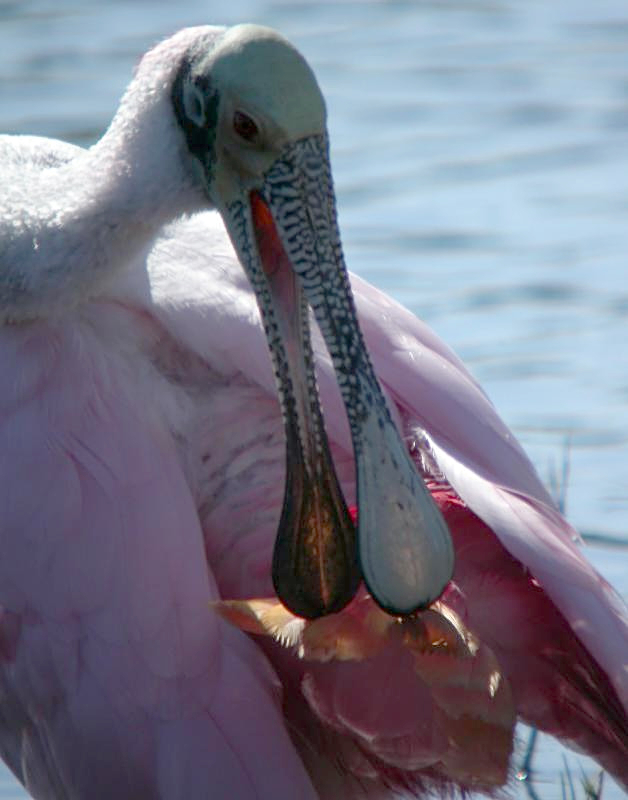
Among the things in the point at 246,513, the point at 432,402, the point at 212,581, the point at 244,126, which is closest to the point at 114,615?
the point at 212,581

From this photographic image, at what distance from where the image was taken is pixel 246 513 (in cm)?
402

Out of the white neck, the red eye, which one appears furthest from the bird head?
the white neck

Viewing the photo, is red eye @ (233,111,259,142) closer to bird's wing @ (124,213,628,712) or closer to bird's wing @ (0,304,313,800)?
bird's wing @ (124,213,628,712)

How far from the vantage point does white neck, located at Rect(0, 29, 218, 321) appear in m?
4.05

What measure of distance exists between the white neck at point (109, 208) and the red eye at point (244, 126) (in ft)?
0.63

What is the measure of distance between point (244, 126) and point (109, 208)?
→ 1.15 ft

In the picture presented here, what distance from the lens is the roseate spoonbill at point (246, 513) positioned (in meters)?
3.73

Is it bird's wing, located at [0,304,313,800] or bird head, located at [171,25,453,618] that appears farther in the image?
bird's wing, located at [0,304,313,800]

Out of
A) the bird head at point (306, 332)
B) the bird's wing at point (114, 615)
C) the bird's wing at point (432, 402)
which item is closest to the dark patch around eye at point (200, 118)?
the bird head at point (306, 332)

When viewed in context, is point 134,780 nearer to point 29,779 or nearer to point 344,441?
point 29,779

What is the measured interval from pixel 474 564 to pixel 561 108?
5.16m

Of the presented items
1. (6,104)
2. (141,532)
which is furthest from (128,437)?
(6,104)

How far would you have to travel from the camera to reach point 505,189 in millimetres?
7988

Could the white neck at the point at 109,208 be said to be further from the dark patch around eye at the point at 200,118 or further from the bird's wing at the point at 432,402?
the bird's wing at the point at 432,402
